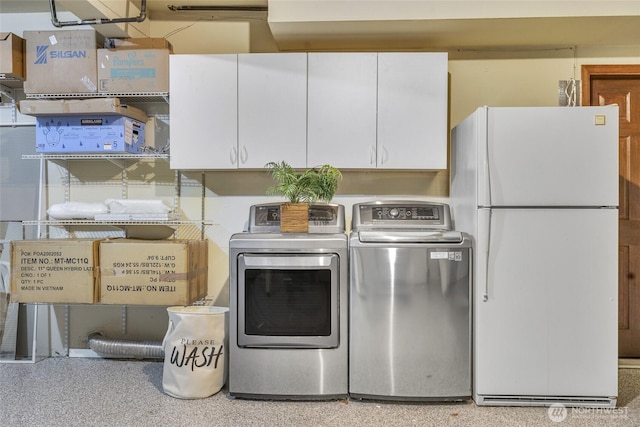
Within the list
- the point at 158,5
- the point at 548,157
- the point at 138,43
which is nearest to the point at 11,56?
the point at 138,43

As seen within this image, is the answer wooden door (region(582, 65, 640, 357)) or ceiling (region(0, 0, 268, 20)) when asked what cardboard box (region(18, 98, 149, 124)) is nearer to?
ceiling (region(0, 0, 268, 20))

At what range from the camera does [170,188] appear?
3275 millimetres

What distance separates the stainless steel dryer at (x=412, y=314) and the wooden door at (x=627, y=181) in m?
1.43

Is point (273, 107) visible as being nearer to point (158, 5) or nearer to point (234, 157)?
point (234, 157)

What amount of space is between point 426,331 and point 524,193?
904 millimetres

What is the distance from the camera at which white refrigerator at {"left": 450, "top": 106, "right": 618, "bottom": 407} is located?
7.91 ft

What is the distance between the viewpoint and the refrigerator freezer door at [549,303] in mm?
2416

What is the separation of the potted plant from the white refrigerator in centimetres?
84

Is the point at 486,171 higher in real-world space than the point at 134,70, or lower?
lower

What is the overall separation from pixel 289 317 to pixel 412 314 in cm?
67

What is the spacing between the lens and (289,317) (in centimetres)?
252

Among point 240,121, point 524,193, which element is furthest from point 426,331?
point 240,121

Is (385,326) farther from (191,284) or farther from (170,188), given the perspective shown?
(170,188)

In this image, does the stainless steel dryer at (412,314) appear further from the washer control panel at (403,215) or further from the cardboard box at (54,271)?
the cardboard box at (54,271)
